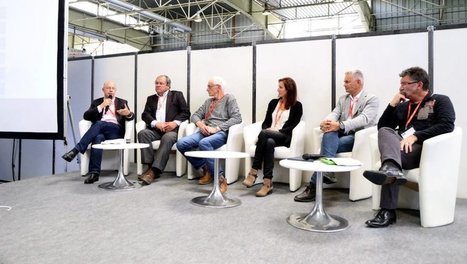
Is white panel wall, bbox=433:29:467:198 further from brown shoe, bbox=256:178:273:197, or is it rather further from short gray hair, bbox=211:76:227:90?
short gray hair, bbox=211:76:227:90

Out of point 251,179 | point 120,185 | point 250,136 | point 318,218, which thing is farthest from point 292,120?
point 120,185

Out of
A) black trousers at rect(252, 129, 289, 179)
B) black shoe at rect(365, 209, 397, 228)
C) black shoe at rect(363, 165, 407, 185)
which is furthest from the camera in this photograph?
black trousers at rect(252, 129, 289, 179)

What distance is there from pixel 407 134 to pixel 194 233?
1694 millimetres

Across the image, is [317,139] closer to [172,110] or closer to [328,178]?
[328,178]

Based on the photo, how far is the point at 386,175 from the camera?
2086 mm

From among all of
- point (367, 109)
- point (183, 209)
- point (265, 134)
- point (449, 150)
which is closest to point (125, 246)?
point (183, 209)

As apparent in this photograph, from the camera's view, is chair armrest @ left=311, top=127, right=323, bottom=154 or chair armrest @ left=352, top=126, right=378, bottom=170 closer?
chair armrest @ left=352, top=126, right=378, bottom=170

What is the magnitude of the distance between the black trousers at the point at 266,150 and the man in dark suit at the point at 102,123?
1.73 m

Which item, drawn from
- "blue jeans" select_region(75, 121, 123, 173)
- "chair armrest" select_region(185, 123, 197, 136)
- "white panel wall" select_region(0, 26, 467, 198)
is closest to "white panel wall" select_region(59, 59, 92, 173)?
"white panel wall" select_region(0, 26, 467, 198)

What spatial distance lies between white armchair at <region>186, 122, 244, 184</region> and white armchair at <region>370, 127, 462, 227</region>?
1.75 m

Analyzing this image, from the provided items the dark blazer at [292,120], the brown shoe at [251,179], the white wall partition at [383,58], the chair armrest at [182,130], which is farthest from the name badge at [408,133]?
the chair armrest at [182,130]

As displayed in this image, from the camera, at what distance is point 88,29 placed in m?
10.1

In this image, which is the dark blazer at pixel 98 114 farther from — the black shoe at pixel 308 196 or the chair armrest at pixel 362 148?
the chair armrest at pixel 362 148

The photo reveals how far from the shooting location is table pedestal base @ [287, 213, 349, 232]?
7.39ft
